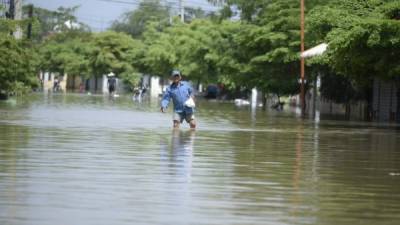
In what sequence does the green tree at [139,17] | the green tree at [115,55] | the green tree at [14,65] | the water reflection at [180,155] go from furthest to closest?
the green tree at [139,17]
the green tree at [115,55]
the green tree at [14,65]
the water reflection at [180,155]

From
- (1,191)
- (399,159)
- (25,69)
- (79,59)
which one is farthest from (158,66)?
(1,191)

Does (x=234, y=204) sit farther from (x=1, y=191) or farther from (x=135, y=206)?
(x=1, y=191)

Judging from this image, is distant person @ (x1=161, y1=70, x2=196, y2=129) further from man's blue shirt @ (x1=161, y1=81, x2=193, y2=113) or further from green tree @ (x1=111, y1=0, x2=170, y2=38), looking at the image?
green tree @ (x1=111, y1=0, x2=170, y2=38)

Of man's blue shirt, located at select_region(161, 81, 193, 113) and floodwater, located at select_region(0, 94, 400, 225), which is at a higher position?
man's blue shirt, located at select_region(161, 81, 193, 113)

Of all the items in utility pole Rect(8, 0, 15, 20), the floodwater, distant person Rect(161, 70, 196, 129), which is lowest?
the floodwater

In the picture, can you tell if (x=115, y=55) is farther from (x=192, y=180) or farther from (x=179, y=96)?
(x=192, y=180)

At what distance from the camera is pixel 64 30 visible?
137 metres

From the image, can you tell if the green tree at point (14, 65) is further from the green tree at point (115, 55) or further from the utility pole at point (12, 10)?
the green tree at point (115, 55)

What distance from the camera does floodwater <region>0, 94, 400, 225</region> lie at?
9242 millimetres

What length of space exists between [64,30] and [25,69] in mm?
89501

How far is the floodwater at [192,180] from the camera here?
9242 millimetres

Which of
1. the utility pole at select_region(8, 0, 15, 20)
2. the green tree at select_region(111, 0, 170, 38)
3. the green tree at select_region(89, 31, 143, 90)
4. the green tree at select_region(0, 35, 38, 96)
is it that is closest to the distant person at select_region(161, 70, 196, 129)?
the green tree at select_region(0, 35, 38, 96)

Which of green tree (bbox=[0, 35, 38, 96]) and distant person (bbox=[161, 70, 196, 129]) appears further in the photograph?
green tree (bbox=[0, 35, 38, 96])

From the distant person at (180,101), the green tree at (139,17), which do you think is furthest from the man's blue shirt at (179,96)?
the green tree at (139,17)
